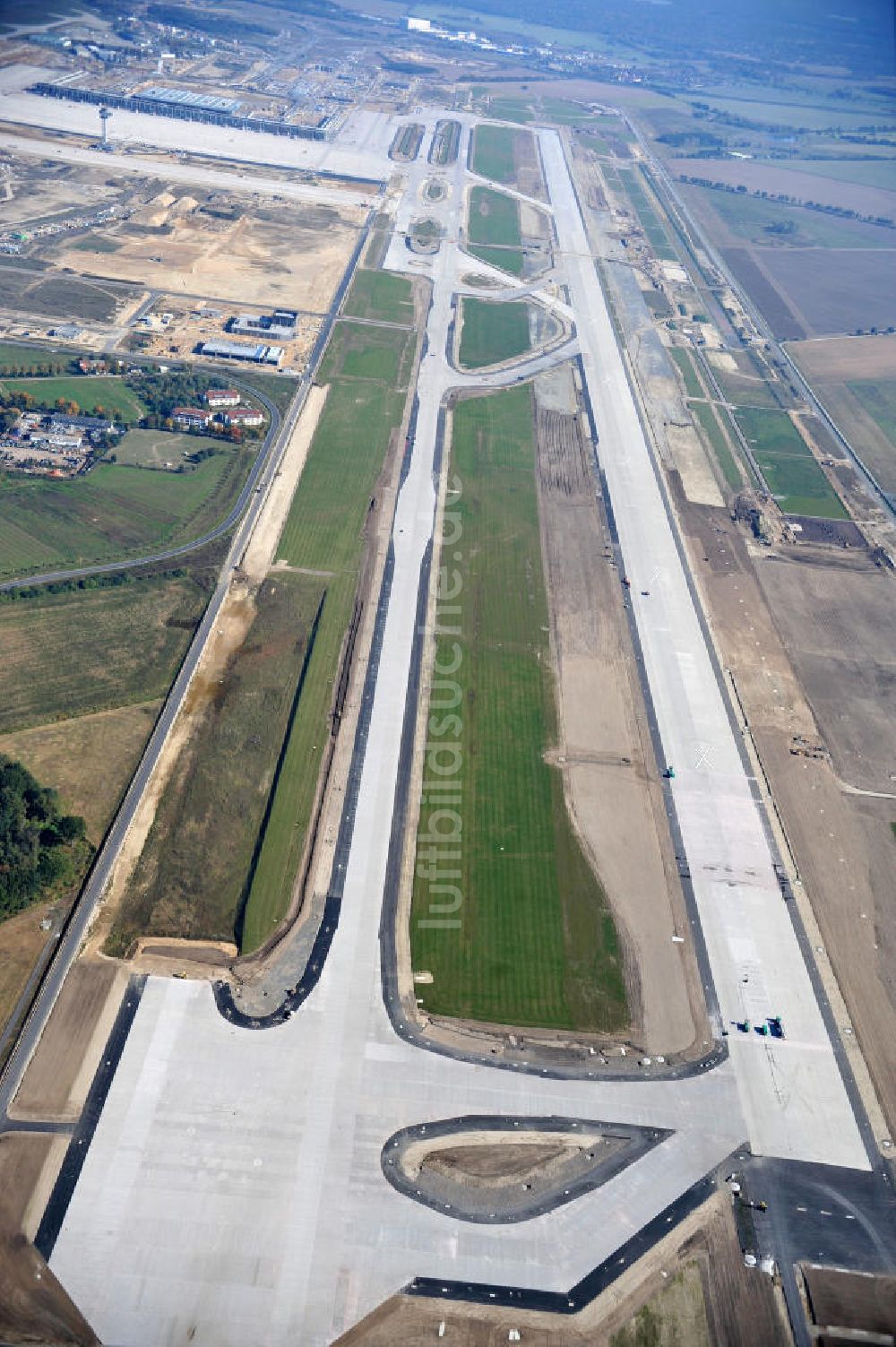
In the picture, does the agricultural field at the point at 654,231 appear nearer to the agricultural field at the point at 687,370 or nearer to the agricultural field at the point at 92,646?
the agricultural field at the point at 687,370

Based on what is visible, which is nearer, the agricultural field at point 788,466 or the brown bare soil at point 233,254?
the agricultural field at point 788,466

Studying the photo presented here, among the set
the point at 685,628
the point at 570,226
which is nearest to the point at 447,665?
the point at 685,628

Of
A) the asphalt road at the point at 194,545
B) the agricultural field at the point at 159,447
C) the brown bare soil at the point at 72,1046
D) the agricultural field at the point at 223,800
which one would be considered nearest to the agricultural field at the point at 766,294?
the asphalt road at the point at 194,545

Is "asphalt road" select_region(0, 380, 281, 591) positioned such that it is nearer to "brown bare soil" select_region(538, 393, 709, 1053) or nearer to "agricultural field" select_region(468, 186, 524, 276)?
"brown bare soil" select_region(538, 393, 709, 1053)

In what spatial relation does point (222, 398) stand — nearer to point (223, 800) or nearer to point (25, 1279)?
point (223, 800)

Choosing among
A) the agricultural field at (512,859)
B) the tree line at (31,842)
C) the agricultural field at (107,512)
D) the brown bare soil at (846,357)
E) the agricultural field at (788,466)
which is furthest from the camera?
the brown bare soil at (846,357)

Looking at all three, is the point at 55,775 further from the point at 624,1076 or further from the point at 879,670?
the point at 879,670
